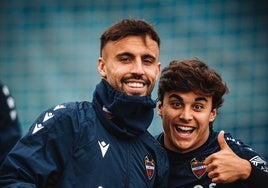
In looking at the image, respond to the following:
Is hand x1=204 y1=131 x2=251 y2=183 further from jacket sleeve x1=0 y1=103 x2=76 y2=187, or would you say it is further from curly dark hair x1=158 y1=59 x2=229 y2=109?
jacket sleeve x1=0 y1=103 x2=76 y2=187

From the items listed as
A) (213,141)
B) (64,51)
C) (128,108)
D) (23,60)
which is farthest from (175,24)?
(128,108)

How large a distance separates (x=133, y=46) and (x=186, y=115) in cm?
47

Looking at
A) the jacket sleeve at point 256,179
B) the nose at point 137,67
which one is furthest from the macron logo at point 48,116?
the jacket sleeve at point 256,179

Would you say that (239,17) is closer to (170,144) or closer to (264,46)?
(264,46)

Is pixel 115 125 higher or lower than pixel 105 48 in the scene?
lower

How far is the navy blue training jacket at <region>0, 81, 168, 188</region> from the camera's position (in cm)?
262

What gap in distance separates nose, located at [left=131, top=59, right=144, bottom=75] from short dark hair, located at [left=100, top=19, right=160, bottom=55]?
5.3 inches

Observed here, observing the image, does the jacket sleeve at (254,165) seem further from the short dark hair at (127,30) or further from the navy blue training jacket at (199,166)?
the short dark hair at (127,30)

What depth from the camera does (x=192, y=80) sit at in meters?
3.22

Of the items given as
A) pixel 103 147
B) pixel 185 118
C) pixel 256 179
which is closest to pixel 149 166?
pixel 103 147

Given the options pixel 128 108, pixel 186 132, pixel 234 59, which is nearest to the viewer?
pixel 128 108

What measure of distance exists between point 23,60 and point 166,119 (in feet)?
12.5

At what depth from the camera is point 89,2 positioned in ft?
22.3

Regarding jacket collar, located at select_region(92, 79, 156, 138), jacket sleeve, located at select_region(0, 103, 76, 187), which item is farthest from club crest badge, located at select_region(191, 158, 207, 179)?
jacket sleeve, located at select_region(0, 103, 76, 187)
